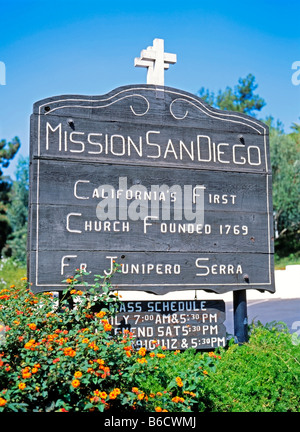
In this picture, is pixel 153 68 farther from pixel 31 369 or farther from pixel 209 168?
pixel 31 369

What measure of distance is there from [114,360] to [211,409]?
985mm

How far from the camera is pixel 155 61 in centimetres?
555

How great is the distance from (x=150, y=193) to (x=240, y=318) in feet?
5.45

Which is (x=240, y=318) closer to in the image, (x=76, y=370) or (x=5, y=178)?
(x=76, y=370)

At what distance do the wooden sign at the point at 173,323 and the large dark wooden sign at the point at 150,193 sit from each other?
184 mm

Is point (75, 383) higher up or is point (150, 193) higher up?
point (150, 193)

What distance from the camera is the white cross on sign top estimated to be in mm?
5543

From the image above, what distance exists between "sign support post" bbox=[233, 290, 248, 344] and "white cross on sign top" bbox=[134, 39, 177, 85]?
2.45 metres

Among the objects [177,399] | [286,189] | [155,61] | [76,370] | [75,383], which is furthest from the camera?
[286,189]

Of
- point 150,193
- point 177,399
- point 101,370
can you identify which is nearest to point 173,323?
point 150,193

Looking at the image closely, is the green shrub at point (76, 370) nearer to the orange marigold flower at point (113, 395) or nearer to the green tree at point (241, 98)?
the orange marigold flower at point (113, 395)

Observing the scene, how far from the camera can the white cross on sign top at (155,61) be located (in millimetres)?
5543

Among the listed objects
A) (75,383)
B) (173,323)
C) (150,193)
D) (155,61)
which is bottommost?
(75,383)

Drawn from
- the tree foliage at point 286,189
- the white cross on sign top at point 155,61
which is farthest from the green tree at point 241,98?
the white cross on sign top at point 155,61
